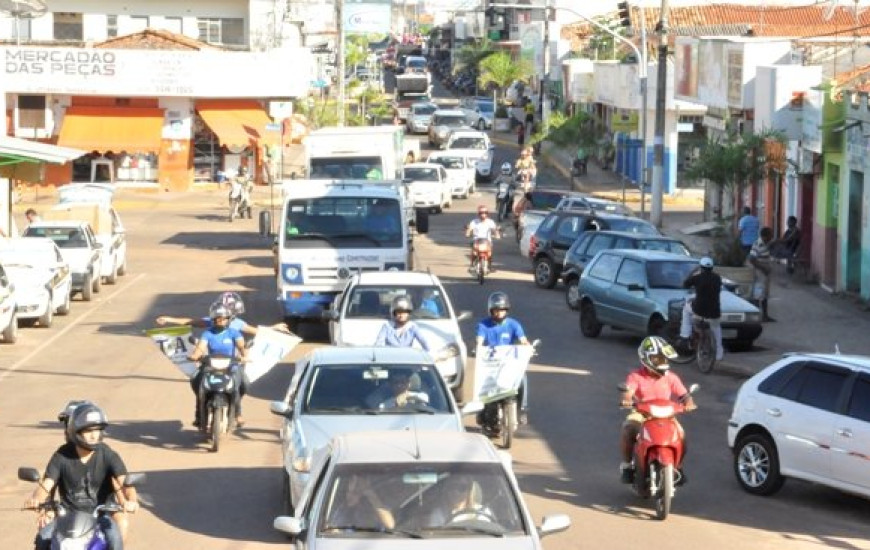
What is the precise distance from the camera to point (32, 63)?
2552 inches

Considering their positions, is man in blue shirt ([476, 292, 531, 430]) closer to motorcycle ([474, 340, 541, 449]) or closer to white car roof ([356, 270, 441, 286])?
motorcycle ([474, 340, 541, 449])

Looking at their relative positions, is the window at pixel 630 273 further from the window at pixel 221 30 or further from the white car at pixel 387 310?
the window at pixel 221 30

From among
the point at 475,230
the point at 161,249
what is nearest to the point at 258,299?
the point at 475,230

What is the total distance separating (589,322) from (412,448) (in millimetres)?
18605

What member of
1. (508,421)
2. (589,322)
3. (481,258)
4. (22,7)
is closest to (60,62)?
(22,7)

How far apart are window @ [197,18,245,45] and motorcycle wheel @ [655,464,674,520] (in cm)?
6254

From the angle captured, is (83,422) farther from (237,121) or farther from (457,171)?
(237,121)

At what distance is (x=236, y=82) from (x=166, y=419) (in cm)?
4656

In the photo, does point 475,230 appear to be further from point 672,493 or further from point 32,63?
point 32,63

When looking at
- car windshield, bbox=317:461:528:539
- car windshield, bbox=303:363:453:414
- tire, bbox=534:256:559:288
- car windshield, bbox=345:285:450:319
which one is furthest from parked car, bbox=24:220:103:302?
car windshield, bbox=317:461:528:539

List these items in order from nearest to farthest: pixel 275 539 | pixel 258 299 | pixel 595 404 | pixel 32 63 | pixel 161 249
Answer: pixel 275 539, pixel 595 404, pixel 258 299, pixel 161 249, pixel 32 63

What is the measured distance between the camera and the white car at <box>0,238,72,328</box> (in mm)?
30328

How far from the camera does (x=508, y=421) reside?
60.8 feet

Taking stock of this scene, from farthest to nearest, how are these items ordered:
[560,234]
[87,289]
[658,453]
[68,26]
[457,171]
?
[68,26]
[457,171]
[560,234]
[87,289]
[658,453]
